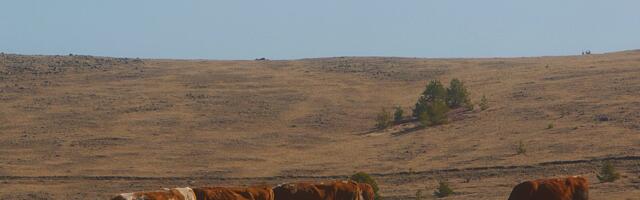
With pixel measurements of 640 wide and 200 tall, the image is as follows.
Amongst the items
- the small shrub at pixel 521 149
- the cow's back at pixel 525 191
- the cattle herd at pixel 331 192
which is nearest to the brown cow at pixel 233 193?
the cattle herd at pixel 331 192

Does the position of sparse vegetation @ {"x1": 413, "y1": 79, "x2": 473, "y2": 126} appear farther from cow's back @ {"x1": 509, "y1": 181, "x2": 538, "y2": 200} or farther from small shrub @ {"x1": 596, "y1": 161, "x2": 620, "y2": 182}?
cow's back @ {"x1": 509, "y1": 181, "x2": 538, "y2": 200}

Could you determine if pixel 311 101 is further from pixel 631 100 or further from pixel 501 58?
pixel 501 58

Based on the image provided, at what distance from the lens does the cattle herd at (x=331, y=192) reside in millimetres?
20344

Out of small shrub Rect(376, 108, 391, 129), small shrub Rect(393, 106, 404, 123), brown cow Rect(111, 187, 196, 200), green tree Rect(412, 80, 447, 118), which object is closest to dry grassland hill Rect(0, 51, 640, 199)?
small shrub Rect(376, 108, 391, 129)

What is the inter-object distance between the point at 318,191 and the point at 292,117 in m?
32.4

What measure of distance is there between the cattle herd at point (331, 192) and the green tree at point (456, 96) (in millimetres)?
30376

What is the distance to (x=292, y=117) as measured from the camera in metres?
54.8

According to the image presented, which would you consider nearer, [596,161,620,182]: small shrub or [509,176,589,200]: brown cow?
[509,176,589,200]: brown cow

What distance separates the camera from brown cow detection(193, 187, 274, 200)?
20.3 meters

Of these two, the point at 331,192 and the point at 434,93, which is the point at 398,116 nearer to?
the point at 434,93

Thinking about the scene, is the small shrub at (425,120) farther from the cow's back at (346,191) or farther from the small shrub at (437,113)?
the cow's back at (346,191)

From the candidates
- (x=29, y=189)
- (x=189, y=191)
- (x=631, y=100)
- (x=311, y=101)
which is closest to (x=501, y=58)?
(x=311, y=101)

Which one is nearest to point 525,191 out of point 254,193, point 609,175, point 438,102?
point 254,193

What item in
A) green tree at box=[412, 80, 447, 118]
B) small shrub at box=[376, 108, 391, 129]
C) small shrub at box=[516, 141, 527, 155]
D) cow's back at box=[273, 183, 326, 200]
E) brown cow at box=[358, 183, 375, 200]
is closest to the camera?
cow's back at box=[273, 183, 326, 200]
